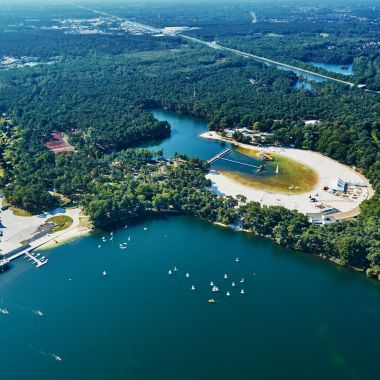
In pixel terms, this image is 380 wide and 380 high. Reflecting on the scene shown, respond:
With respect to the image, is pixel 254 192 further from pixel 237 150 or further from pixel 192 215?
pixel 237 150

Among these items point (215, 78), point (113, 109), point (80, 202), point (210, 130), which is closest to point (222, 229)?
point (80, 202)

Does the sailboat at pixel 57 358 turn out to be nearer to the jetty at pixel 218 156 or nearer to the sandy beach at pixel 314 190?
the sandy beach at pixel 314 190

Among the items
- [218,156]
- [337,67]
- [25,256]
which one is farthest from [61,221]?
[337,67]

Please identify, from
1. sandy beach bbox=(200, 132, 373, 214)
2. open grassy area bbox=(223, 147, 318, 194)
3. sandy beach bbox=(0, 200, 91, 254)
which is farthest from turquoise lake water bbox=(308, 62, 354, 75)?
sandy beach bbox=(0, 200, 91, 254)

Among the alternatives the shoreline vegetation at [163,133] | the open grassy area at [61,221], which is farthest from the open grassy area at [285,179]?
the open grassy area at [61,221]

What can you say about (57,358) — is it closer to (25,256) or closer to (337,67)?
(25,256)
